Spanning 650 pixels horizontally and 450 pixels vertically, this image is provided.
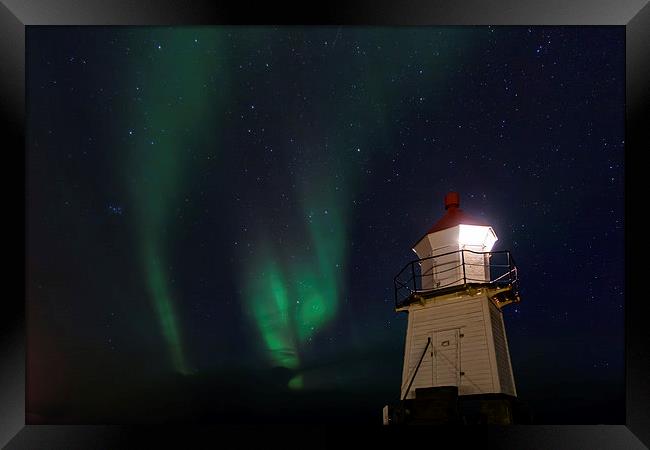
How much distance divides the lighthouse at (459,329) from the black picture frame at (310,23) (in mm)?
9186

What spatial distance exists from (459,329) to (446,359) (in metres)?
0.69

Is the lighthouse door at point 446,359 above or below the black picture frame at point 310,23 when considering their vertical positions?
below

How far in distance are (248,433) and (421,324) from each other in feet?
39.7

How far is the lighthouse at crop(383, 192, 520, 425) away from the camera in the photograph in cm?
1174

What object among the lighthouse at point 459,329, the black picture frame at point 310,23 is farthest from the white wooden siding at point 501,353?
the black picture frame at point 310,23

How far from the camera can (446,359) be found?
12.5m

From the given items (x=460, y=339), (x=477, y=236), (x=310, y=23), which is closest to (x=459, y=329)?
(x=460, y=339)

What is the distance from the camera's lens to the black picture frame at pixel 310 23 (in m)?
1.88

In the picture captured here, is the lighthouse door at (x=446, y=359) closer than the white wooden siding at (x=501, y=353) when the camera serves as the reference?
No

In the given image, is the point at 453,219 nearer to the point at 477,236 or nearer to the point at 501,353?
the point at 477,236

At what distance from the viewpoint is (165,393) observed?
1316 inches

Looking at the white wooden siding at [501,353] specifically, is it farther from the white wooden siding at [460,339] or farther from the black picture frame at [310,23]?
the black picture frame at [310,23]

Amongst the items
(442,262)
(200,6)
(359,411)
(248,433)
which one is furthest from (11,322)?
(359,411)

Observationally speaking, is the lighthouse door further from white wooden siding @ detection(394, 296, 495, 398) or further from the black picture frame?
the black picture frame
